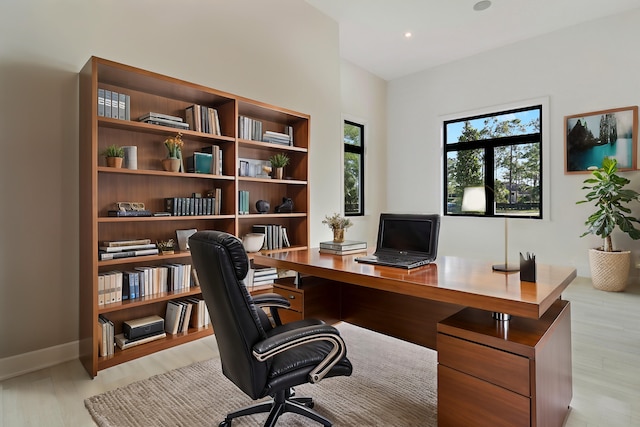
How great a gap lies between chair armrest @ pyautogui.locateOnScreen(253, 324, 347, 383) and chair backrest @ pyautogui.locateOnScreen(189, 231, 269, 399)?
75mm

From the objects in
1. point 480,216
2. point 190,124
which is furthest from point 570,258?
point 190,124

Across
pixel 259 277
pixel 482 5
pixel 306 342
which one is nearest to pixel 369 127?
pixel 482 5

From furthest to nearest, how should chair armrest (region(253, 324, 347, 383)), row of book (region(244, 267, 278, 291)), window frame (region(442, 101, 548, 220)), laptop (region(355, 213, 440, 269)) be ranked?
window frame (region(442, 101, 548, 220)), row of book (region(244, 267, 278, 291)), laptop (region(355, 213, 440, 269)), chair armrest (region(253, 324, 347, 383))

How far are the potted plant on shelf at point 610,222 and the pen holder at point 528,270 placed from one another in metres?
3.55

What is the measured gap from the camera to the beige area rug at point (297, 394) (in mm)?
1821

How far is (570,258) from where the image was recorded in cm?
495

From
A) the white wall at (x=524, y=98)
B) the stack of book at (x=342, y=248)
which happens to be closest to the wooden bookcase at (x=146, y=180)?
the stack of book at (x=342, y=248)

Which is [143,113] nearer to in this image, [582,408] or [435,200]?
[582,408]

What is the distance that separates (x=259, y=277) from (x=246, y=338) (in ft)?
6.72

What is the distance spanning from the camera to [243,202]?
11.1ft

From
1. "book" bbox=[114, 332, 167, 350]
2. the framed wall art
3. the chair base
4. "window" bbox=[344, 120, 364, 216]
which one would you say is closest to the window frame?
the framed wall art

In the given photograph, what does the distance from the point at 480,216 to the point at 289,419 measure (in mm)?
5021

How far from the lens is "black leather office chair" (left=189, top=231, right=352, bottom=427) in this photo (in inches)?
52.9

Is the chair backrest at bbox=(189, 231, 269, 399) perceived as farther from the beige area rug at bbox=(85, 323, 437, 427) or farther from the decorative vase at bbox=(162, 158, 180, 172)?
the decorative vase at bbox=(162, 158, 180, 172)
